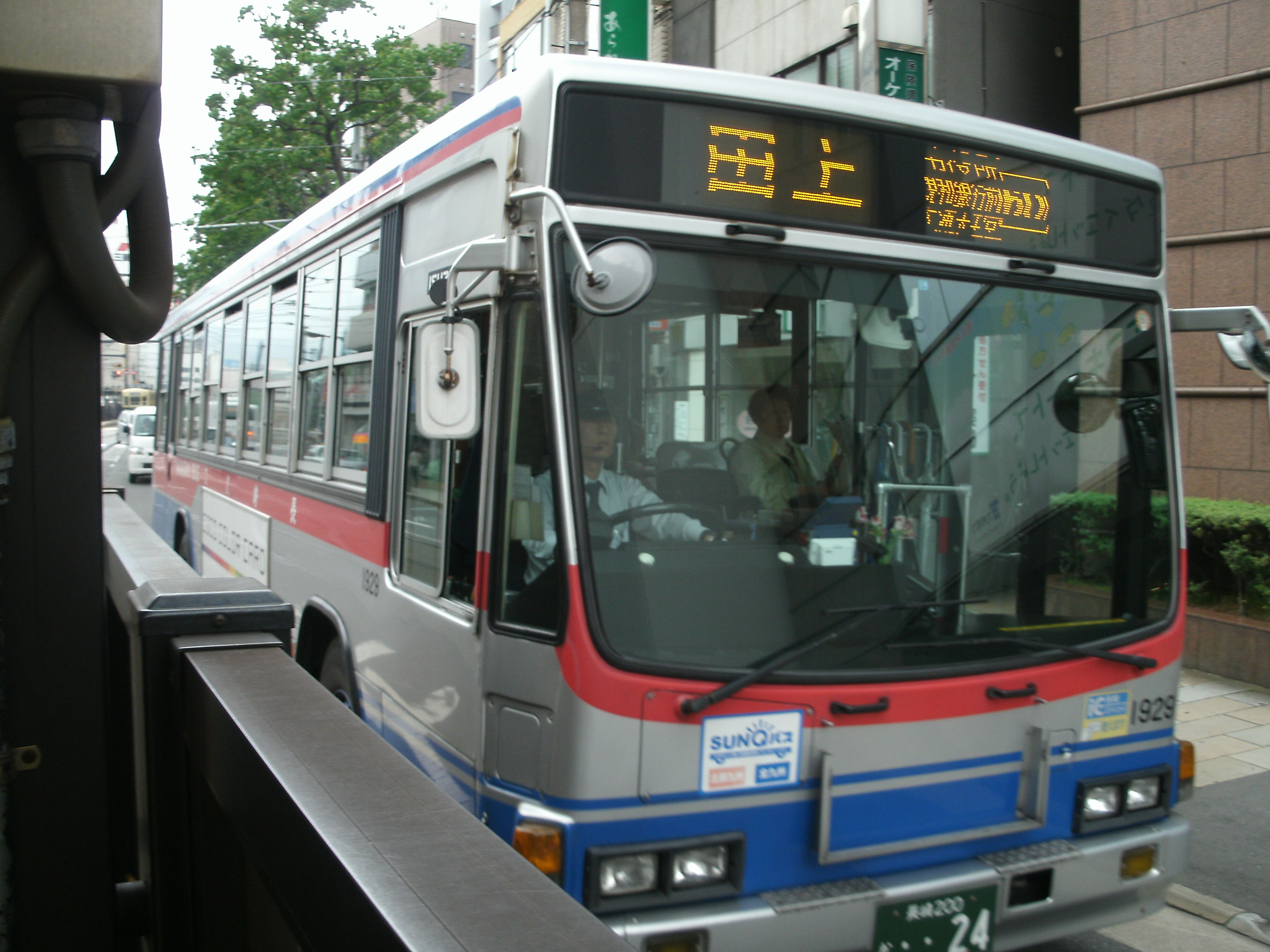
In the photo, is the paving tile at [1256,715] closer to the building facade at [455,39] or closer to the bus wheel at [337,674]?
the bus wheel at [337,674]

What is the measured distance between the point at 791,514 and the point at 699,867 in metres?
1.00

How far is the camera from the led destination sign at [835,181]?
2.99 m

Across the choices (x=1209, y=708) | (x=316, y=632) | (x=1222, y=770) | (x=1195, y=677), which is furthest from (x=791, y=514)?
(x=1195, y=677)

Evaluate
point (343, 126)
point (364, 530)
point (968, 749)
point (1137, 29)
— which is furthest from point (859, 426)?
point (343, 126)

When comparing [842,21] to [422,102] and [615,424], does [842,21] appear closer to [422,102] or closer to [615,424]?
[615,424]

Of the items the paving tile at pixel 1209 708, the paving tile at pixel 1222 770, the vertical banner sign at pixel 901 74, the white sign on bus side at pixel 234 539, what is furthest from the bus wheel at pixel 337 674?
the vertical banner sign at pixel 901 74

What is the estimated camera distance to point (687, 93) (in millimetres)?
3100

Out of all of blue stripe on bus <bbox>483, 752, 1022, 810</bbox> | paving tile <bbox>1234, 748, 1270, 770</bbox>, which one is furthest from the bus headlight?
paving tile <bbox>1234, 748, 1270, 770</bbox>

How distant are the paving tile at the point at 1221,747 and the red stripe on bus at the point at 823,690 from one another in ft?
12.2

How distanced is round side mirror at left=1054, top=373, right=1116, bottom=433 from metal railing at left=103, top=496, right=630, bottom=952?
8.76ft

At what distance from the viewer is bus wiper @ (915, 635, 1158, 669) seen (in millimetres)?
3207

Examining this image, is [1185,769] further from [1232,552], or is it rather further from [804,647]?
[1232,552]

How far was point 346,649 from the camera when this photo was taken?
450cm

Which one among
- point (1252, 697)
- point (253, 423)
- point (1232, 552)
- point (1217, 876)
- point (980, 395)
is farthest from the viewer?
point (1232, 552)
